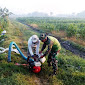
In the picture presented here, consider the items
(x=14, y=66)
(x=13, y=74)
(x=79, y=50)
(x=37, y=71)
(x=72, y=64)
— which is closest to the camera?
(x=13, y=74)

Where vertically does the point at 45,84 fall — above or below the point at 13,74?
below

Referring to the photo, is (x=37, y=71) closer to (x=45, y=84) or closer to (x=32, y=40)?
(x=45, y=84)

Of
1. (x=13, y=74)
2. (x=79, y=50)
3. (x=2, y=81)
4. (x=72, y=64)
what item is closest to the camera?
(x=2, y=81)

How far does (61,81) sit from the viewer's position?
14.1 feet

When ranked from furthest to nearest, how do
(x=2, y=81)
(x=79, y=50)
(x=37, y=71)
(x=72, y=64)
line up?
(x=79, y=50) → (x=72, y=64) → (x=37, y=71) → (x=2, y=81)

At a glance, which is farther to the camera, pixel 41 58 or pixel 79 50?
pixel 79 50

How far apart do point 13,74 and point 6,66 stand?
0.80 m

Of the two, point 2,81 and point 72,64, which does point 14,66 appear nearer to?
point 2,81

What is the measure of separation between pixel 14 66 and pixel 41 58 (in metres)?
1.38

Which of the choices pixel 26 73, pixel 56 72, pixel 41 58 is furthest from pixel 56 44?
pixel 26 73

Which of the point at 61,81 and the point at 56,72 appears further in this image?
the point at 56,72

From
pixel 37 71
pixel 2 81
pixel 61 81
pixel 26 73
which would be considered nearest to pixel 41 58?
pixel 37 71

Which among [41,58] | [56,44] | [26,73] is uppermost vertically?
[56,44]

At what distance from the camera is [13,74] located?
413 cm
